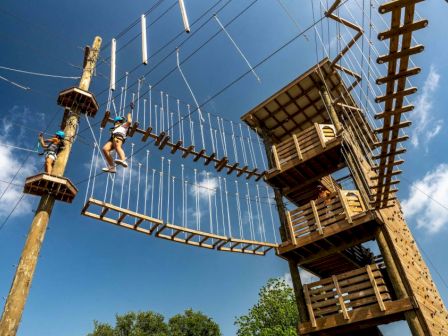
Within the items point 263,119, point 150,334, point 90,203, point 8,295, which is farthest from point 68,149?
point 150,334

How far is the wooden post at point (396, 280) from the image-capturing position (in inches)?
368

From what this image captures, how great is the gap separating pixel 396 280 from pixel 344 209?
270cm

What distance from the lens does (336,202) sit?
12.2 metres

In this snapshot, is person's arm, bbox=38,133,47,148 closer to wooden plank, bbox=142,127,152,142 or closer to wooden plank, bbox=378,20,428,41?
wooden plank, bbox=142,127,152,142

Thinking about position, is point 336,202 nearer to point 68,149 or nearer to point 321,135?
point 321,135

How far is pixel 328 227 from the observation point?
12.0m

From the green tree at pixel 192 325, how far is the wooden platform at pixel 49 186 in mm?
38258

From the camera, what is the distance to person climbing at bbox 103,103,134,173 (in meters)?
9.68

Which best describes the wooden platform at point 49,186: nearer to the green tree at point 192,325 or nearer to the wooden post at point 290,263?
the wooden post at point 290,263

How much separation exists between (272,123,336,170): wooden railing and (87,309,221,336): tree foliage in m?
33.6

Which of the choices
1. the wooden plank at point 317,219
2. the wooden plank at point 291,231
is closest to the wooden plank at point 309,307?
the wooden plank at point 291,231

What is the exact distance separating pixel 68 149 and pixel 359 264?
12.2 metres

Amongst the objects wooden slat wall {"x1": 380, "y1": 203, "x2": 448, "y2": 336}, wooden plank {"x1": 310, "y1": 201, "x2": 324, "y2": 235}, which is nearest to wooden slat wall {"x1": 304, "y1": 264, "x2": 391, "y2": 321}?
wooden slat wall {"x1": 380, "y1": 203, "x2": 448, "y2": 336}

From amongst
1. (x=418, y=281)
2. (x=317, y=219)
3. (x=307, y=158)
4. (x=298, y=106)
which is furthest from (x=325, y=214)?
(x=298, y=106)
